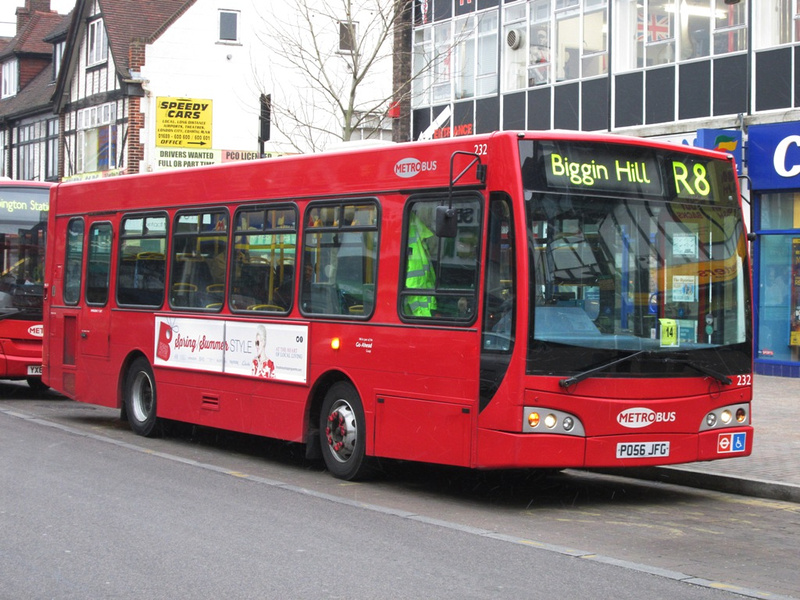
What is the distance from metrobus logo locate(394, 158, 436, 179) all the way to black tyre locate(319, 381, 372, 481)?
6.44ft

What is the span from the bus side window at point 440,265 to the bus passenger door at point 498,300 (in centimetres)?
15

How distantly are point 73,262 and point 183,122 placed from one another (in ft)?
65.5

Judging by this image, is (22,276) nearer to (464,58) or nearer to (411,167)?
(411,167)

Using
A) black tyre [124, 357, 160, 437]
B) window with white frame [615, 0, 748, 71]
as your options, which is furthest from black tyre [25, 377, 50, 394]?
window with white frame [615, 0, 748, 71]

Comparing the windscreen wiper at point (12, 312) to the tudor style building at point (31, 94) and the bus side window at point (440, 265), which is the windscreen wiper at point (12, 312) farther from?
the tudor style building at point (31, 94)

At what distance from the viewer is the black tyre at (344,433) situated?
10352mm

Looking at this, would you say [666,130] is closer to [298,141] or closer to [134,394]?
[134,394]

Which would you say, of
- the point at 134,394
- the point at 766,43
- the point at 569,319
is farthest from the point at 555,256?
the point at 766,43

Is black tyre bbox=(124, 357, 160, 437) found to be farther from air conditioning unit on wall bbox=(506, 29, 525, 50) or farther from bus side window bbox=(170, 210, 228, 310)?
air conditioning unit on wall bbox=(506, 29, 525, 50)

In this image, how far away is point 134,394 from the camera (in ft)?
45.8

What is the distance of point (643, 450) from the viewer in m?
9.16

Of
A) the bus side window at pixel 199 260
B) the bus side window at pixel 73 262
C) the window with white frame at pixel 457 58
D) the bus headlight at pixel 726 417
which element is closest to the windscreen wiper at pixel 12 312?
the bus side window at pixel 73 262

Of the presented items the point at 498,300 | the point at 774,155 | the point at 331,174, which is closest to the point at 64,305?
the point at 331,174

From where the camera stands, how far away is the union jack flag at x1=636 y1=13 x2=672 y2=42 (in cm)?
2350
